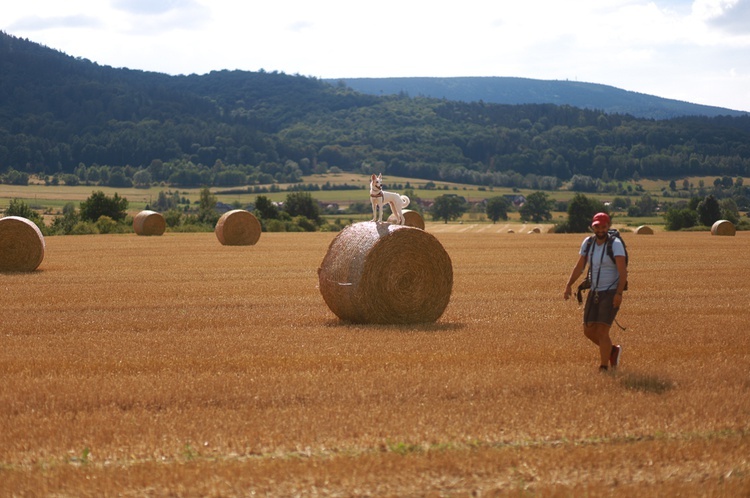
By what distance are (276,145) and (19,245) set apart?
145 metres

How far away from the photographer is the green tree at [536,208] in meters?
92.4

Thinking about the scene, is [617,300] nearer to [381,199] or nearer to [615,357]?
[615,357]

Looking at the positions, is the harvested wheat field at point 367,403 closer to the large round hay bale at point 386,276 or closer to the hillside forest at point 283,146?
the large round hay bale at point 386,276

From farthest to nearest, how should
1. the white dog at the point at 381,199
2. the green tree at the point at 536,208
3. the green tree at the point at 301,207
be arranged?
the green tree at the point at 536,208 → the green tree at the point at 301,207 → the white dog at the point at 381,199

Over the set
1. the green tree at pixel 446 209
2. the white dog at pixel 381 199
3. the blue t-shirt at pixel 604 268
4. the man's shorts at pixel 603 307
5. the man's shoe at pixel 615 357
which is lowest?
the green tree at pixel 446 209

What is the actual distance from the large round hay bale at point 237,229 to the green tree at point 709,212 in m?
43.2

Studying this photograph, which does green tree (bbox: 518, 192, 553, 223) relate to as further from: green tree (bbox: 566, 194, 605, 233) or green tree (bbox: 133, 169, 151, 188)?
green tree (bbox: 133, 169, 151, 188)

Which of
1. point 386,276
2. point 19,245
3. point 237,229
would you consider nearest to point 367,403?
point 386,276

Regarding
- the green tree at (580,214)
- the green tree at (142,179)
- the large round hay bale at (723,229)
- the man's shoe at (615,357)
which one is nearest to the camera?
the man's shoe at (615,357)

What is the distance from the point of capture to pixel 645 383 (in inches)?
386

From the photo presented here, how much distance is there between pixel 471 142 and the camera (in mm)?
179750

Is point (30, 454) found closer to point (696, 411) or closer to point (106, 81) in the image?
point (696, 411)

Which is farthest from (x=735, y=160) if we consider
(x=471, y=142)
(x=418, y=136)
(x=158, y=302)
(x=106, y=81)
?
(x=158, y=302)

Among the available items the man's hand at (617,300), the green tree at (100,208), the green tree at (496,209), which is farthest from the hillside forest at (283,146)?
the man's hand at (617,300)
